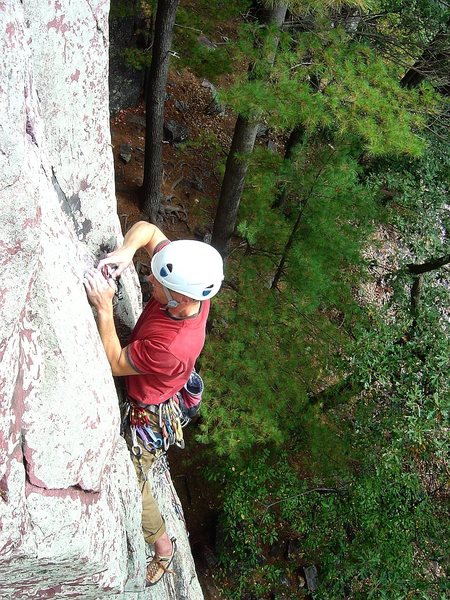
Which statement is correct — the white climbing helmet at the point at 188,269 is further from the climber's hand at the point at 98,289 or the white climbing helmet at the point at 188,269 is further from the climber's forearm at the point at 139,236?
the climber's forearm at the point at 139,236

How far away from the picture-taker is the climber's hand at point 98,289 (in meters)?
3.33

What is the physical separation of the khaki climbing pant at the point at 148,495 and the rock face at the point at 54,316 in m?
0.51

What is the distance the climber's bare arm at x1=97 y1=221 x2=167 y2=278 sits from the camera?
3704 millimetres

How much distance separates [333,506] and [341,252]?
3593mm

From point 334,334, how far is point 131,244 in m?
5.15

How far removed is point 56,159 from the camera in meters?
3.32

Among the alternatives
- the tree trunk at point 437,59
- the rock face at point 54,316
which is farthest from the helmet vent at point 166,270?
the tree trunk at point 437,59

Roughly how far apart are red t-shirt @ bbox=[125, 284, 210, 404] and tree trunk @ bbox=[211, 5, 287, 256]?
4578 millimetres

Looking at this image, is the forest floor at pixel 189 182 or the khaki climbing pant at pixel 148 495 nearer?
the khaki climbing pant at pixel 148 495

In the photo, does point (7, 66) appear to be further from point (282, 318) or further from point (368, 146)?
point (282, 318)

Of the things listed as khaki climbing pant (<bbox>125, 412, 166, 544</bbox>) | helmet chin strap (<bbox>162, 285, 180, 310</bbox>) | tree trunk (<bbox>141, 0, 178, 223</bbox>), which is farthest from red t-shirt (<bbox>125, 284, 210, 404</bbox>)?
tree trunk (<bbox>141, 0, 178, 223</bbox>)

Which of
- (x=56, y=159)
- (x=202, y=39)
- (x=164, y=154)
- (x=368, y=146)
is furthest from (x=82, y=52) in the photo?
(x=202, y=39)

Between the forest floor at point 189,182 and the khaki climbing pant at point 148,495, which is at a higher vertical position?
the khaki climbing pant at point 148,495

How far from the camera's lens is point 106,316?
345 centimetres
